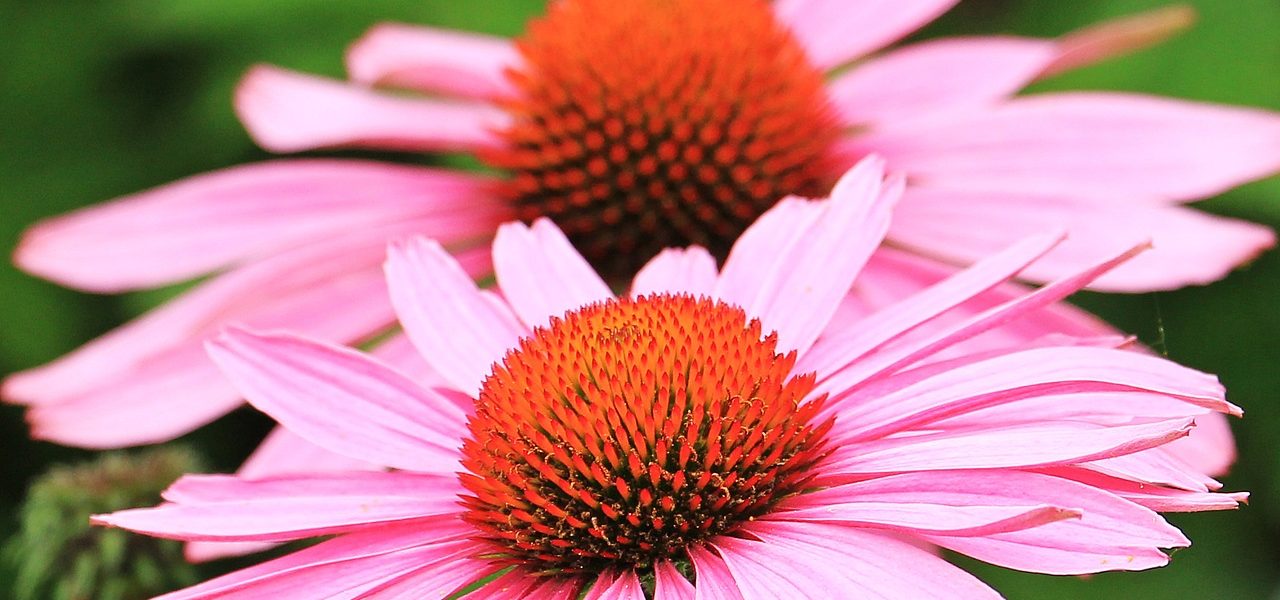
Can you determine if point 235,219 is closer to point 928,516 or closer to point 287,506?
point 287,506

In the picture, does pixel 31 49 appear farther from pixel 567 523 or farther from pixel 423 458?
pixel 567 523

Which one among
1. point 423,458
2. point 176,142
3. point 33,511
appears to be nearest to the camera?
point 423,458

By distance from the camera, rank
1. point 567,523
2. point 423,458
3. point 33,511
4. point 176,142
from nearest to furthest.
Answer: point 567,523 < point 423,458 < point 33,511 < point 176,142

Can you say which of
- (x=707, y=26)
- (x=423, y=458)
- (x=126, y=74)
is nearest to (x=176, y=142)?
(x=126, y=74)

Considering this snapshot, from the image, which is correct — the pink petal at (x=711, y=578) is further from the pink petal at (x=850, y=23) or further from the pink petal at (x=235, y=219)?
the pink petal at (x=850, y=23)

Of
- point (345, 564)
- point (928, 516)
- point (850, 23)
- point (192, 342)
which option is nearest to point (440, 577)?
point (345, 564)

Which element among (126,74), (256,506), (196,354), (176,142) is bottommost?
(256,506)
